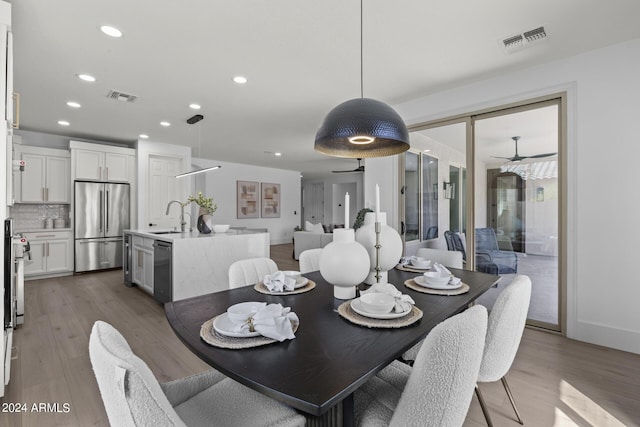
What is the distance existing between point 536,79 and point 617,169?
42.1 inches

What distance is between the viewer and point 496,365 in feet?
4.45

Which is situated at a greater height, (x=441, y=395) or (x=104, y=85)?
(x=104, y=85)

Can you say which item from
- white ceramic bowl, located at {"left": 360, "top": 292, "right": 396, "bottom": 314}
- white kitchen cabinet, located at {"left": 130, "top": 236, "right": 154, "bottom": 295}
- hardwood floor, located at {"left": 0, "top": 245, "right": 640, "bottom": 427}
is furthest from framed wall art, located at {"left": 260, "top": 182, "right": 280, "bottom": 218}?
white ceramic bowl, located at {"left": 360, "top": 292, "right": 396, "bottom": 314}

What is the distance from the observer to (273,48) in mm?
2576

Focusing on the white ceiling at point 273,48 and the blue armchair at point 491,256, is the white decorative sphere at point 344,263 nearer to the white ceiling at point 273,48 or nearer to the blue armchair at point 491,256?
the white ceiling at point 273,48

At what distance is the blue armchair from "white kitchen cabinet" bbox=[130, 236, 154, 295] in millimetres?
3975

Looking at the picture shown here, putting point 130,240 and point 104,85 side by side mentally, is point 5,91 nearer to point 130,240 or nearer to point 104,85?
point 104,85

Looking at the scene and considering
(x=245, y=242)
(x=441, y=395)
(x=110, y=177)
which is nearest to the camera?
(x=441, y=395)

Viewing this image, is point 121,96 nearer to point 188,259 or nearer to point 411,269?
point 188,259

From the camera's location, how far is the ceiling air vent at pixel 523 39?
91.7 inches

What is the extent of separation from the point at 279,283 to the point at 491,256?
9.02 feet

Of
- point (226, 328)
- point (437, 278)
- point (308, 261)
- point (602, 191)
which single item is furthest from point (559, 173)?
point (226, 328)

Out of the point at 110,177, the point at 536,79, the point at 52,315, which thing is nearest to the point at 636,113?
the point at 536,79

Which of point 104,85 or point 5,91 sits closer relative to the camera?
point 5,91
